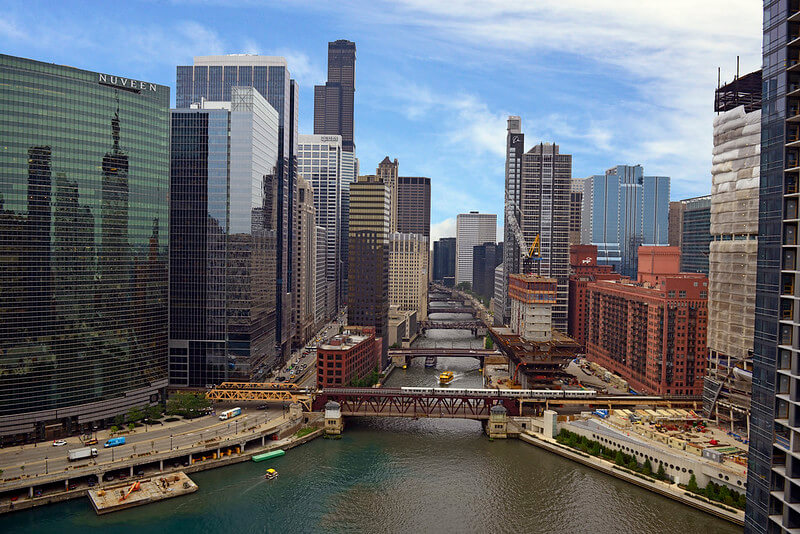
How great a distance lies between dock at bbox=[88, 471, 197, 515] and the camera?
76.4 metres

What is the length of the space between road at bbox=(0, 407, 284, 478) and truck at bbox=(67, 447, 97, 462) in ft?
2.38

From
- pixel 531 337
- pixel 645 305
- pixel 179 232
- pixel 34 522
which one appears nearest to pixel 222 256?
pixel 179 232

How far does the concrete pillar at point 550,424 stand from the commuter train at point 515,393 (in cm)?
1053

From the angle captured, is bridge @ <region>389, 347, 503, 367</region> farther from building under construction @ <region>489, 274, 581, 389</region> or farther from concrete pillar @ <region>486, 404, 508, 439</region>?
concrete pillar @ <region>486, 404, 508, 439</region>

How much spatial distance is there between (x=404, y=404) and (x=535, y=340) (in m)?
46.1

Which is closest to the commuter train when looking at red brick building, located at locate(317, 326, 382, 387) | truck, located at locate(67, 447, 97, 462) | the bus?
red brick building, located at locate(317, 326, 382, 387)

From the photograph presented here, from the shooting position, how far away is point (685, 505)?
80000 millimetres

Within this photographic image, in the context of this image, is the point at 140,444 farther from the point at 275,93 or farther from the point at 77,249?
the point at 275,93

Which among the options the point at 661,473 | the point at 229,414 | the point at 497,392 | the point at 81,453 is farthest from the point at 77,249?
the point at 661,473

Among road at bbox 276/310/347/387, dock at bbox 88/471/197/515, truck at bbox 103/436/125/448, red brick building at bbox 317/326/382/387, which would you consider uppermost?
red brick building at bbox 317/326/382/387

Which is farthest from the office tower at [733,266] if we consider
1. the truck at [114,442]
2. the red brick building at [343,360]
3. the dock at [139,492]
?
the truck at [114,442]

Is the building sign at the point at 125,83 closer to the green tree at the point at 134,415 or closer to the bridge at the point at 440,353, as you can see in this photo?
the green tree at the point at 134,415

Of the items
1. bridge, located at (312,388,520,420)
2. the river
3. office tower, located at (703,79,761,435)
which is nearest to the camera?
the river

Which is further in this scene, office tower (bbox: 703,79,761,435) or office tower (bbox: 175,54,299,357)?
office tower (bbox: 175,54,299,357)
